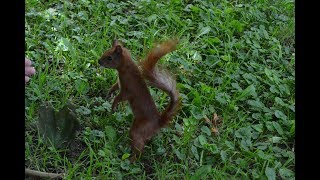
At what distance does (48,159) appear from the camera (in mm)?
3062

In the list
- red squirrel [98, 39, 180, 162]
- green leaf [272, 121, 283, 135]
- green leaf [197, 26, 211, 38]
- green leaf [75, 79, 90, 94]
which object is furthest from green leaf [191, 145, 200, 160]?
green leaf [197, 26, 211, 38]

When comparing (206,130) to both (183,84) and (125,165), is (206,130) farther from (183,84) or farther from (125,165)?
(125,165)

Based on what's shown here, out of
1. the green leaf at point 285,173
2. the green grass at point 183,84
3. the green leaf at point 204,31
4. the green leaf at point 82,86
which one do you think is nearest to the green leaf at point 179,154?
the green grass at point 183,84

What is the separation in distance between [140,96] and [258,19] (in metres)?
2.08

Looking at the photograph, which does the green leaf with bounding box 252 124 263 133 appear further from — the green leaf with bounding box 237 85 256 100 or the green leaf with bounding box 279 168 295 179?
the green leaf with bounding box 279 168 295 179

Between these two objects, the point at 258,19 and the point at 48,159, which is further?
the point at 258,19

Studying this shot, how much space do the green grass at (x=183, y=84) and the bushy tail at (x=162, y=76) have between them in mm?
267

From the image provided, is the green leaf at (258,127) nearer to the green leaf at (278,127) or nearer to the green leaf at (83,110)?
the green leaf at (278,127)

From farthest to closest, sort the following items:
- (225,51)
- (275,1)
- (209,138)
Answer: (275,1) < (225,51) < (209,138)

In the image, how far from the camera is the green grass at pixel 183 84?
313cm

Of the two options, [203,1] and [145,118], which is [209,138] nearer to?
[145,118]

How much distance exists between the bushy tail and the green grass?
0.88 feet

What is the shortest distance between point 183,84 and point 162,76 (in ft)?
2.53
